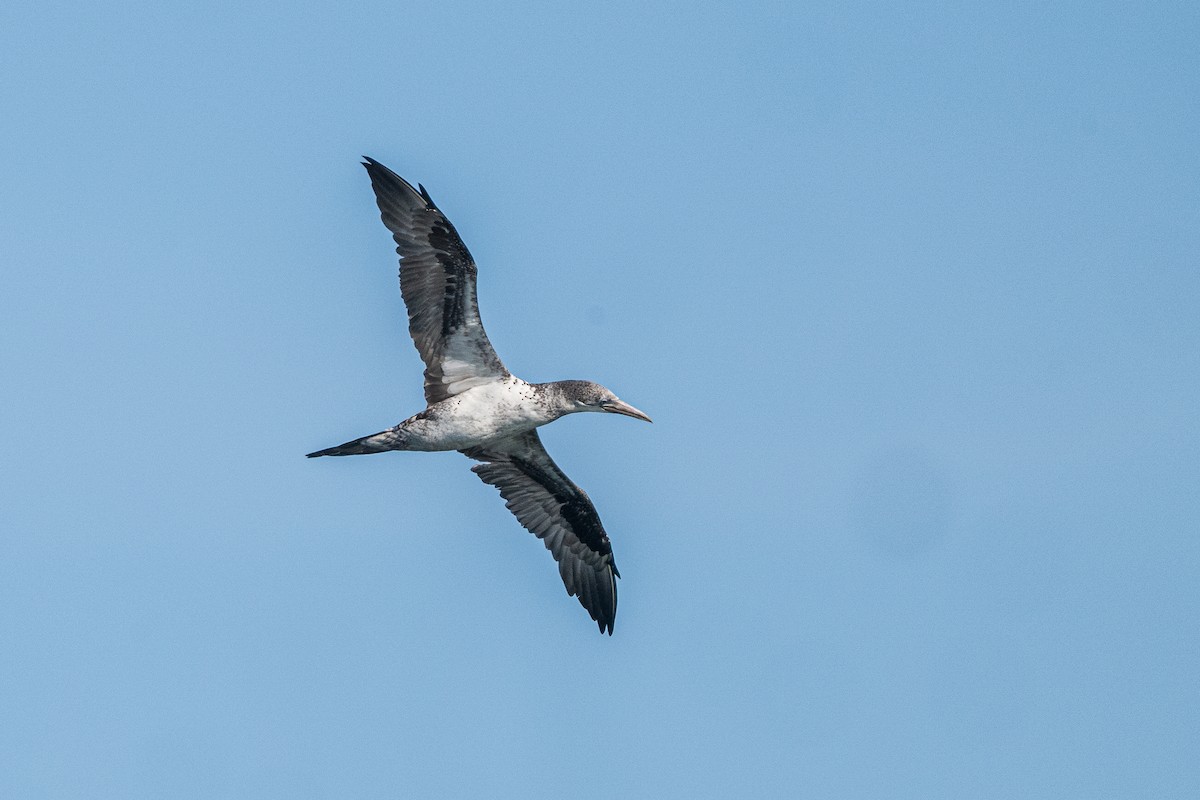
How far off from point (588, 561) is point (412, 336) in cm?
582

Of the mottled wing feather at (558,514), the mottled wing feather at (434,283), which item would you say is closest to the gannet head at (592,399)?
the mottled wing feather at (434,283)

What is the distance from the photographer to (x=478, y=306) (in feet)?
90.3

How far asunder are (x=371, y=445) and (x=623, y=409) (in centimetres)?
398

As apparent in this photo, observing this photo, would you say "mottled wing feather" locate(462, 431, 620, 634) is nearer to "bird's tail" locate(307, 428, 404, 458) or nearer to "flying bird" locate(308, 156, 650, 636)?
"flying bird" locate(308, 156, 650, 636)

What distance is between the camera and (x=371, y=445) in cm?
2748

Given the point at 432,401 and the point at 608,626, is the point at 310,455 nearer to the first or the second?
the point at 432,401

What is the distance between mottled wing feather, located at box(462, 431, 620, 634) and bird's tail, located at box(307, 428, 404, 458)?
2654 mm

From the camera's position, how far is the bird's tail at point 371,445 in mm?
27297

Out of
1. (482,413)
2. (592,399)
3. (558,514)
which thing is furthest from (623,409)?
(558,514)

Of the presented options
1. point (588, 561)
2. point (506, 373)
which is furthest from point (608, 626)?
point (506, 373)

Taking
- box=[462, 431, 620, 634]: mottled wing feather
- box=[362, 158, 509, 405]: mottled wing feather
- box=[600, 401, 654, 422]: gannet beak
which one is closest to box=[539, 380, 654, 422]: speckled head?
box=[600, 401, 654, 422]: gannet beak

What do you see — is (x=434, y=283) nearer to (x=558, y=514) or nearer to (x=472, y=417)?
(x=472, y=417)

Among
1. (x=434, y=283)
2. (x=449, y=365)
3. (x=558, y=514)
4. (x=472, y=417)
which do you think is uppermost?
(x=434, y=283)

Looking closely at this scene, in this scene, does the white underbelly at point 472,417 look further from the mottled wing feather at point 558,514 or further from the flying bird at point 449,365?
the mottled wing feather at point 558,514
